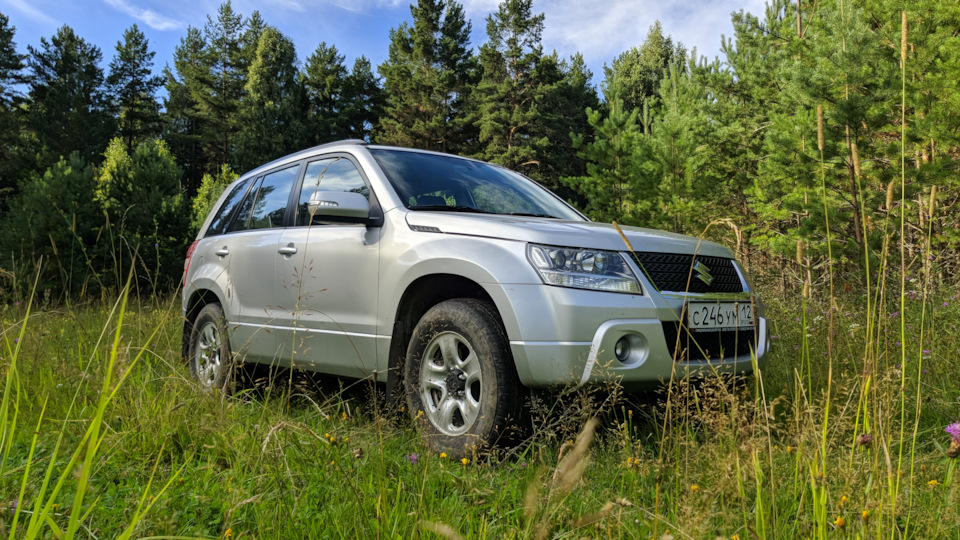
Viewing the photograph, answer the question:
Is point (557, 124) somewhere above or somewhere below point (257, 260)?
above

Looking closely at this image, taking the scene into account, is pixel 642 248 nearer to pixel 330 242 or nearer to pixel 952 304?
pixel 330 242

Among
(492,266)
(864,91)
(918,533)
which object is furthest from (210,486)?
(864,91)

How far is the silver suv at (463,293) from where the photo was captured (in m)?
2.58

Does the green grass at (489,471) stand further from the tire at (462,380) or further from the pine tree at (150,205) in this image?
the pine tree at (150,205)

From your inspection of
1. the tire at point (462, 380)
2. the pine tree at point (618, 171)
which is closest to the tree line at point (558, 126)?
the pine tree at point (618, 171)

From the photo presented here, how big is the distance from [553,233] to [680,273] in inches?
26.4

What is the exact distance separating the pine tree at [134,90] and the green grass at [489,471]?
50136 mm

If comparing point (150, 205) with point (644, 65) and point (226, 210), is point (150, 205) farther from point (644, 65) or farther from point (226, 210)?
point (644, 65)

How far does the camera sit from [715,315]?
2.82 meters

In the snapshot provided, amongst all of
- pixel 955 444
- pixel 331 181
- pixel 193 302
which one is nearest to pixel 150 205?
pixel 193 302

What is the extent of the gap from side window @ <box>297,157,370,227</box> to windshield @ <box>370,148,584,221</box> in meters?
0.18

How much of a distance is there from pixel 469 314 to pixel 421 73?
3330 cm

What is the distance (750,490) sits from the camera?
7.35 feet

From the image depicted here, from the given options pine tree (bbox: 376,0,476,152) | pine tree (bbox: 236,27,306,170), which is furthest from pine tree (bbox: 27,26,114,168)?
pine tree (bbox: 376,0,476,152)
